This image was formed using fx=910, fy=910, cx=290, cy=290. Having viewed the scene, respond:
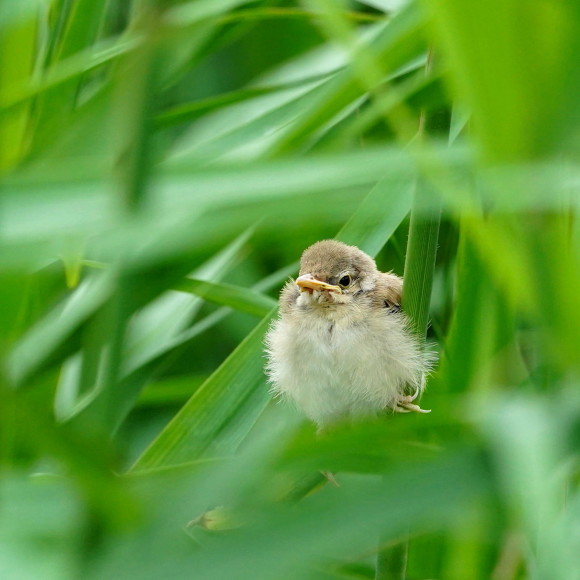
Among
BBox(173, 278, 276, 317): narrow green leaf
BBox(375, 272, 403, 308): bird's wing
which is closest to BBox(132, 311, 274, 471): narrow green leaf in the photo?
BBox(173, 278, 276, 317): narrow green leaf

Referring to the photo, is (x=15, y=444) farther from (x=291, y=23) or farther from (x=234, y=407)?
(x=291, y=23)

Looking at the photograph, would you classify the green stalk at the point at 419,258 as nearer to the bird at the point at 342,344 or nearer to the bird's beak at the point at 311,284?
the bird at the point at 342,344

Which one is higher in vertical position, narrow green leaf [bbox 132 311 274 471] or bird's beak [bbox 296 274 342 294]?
bird's beak [bbox 296 274 342 294]

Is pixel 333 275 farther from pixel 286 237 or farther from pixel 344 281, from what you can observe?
pixel 286 237

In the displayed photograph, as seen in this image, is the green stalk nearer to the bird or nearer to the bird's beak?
the bird

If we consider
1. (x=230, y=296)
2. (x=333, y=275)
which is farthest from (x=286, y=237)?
(x=333, y=275)

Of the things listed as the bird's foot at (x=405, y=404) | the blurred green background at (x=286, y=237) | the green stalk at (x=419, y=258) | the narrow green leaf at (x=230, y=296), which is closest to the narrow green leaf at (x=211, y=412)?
the blurred green background at (x=286, y=237)

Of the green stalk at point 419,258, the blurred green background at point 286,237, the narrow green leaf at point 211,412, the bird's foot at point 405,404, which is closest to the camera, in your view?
the blurred green background at point 286,237
